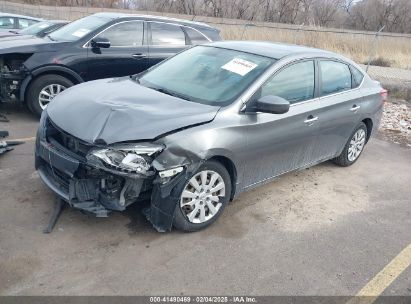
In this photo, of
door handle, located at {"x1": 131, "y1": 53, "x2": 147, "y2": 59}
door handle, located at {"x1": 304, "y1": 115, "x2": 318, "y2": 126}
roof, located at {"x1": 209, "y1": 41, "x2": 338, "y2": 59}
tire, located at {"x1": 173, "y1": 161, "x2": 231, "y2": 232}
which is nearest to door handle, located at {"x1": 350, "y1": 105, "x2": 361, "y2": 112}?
roof, located at {"x1": 209, "y1": 41, "x2": 338, "y2": 59}

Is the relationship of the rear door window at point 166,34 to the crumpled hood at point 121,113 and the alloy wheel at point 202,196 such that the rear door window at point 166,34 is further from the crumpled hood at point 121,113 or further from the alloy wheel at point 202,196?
the alloy wheel at point 202,196

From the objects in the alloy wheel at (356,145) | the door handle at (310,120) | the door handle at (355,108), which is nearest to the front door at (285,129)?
the door handle at (310,120)

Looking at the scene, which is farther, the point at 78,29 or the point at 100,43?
the point at 78,29

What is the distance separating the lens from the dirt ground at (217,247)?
3318mm

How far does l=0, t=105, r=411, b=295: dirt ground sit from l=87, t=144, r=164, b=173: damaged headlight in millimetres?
696

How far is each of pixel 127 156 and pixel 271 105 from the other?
1.45 metres

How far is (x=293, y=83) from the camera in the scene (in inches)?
189

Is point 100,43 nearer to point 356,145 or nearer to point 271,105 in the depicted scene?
point 271,105

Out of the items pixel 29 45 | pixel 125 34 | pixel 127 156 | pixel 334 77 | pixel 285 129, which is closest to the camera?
pixel 127 156

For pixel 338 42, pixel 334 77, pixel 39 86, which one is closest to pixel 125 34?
pixel 39 86

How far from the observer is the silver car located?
364 centimetres

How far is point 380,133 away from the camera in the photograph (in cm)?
845

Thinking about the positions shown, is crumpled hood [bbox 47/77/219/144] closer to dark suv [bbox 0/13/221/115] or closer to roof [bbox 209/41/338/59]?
roof [bbox 209/41/338/59]

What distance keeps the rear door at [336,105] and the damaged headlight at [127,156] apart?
2.40m
